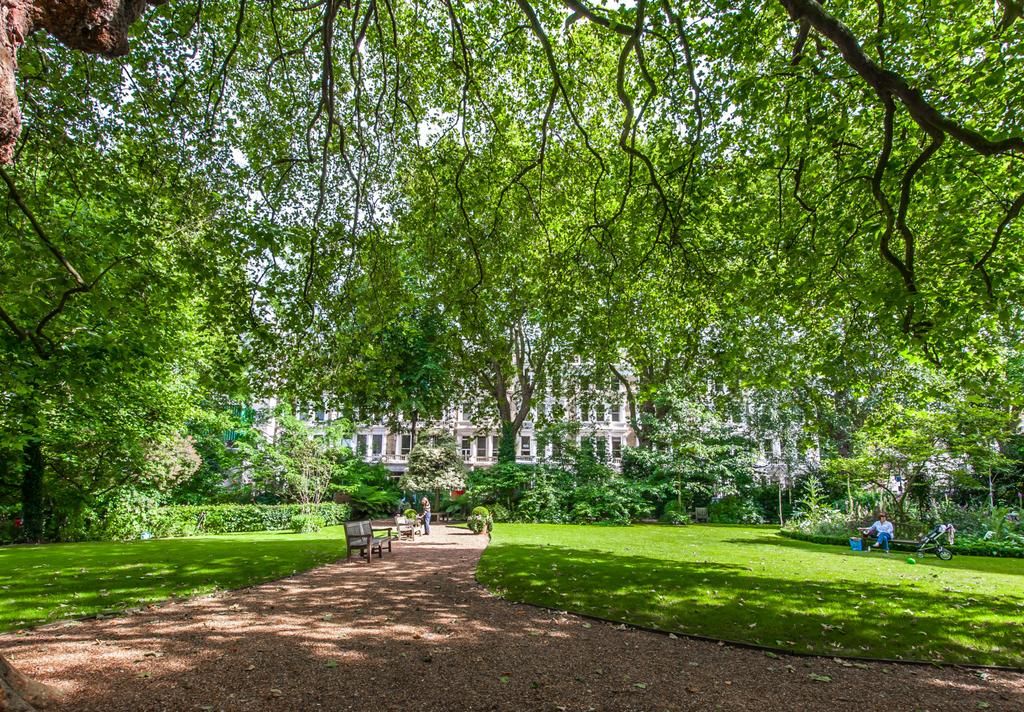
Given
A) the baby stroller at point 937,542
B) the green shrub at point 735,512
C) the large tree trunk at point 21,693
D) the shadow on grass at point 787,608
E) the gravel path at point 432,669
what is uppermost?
the large tree trunk at point 21,693

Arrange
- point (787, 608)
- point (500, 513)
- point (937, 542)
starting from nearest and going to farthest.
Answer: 1. point (787, 608)
2. point (937, 542)
3. point (500, 513)

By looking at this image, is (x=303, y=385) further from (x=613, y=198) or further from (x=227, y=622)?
(x=613, y=198)

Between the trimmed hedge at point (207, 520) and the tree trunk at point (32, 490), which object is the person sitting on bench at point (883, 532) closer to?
the trimmed hedge at point (207, 520)

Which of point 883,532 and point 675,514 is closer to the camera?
point 883,532

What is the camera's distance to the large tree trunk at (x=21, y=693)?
4219 millimetres

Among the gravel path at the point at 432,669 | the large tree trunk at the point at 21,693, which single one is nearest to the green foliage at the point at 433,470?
the gravel path at the point at 432,669

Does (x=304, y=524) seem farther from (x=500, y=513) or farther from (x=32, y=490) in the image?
(x=32, y=490)

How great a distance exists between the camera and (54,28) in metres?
2.79

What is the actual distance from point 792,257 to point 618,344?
3684mm

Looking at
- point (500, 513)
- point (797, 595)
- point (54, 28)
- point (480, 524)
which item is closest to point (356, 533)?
point (480, 524)

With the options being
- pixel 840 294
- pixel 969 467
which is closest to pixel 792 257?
pixel 840 294

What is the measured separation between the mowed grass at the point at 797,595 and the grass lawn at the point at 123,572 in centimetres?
495

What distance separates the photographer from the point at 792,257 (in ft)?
31.7

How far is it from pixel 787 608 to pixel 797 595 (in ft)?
3.80
